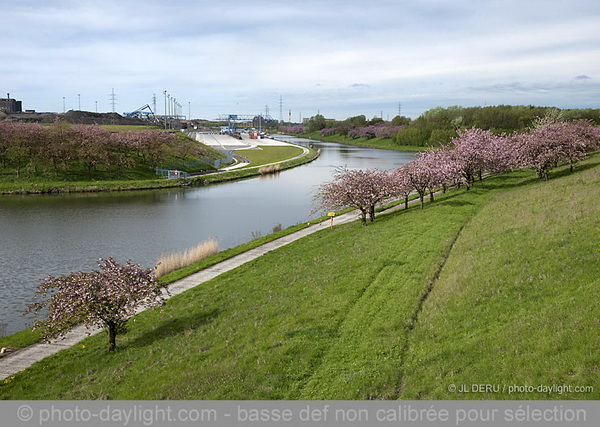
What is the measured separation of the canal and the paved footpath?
423cm

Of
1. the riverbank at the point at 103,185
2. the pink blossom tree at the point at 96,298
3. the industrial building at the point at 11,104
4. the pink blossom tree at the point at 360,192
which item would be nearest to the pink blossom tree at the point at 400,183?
the pink blossom tree at the point at 360,192

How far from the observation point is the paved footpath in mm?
16469

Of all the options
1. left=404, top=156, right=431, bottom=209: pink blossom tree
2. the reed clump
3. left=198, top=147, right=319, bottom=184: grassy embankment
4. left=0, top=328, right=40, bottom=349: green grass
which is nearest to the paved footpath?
left=0, top=328, right=40, bottom=349: green grass

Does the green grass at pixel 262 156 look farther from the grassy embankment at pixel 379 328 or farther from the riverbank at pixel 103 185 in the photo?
the grassy embankment at pixel 379 328

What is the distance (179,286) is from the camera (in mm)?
23953

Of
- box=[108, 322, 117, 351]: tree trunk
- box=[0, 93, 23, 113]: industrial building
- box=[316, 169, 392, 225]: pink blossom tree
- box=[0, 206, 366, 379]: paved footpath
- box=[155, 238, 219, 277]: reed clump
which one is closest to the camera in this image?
box=[0, 206, 366, 379]: paved footpath

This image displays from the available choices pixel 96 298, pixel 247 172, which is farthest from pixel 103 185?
pixel 96 298

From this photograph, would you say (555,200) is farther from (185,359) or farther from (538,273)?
(185,359)

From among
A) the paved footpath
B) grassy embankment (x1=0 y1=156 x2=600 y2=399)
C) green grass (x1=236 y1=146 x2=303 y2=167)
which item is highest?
green grass (x1=236 y1=146 x2=303 y2=167)

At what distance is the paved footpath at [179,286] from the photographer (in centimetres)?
1647

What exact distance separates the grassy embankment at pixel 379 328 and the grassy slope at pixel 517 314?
0.14 ft

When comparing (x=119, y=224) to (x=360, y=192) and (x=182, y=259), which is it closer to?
(x=182, y=259)

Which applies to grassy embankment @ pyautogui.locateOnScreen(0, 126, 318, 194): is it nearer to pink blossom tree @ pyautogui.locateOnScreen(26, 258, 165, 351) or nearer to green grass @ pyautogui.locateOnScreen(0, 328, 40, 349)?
green grass @ pyautogui.locateOnScreen(0, 328, 40, 349)

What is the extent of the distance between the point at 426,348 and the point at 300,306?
19.8 ft
